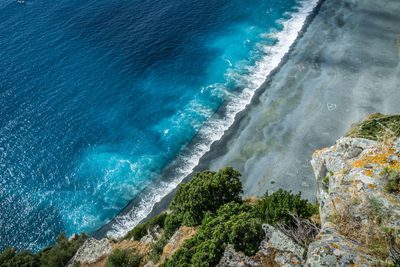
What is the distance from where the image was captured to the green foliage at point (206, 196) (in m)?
26.0

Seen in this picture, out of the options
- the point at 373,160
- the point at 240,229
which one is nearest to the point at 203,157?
the point at 240,229

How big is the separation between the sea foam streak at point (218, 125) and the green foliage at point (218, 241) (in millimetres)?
20121

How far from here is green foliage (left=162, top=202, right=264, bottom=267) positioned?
1630cm

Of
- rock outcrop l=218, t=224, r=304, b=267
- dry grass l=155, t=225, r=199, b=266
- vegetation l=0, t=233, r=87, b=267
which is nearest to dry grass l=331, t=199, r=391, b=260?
rock outcrop l=218, t=224, r=304, b=267

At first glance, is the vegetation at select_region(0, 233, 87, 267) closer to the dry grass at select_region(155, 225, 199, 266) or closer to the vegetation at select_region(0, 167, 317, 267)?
the vegetation at select_region(0, 167, 317, 267)

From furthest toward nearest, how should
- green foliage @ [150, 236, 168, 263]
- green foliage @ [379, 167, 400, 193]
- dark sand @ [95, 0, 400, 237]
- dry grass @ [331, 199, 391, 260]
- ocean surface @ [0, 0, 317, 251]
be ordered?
ocean surface @ [0, 0, 317, 251] < dark sand @ [95, 0, 400, 237] < green foliage @ [150, 236, 168, 263] < green foliage @ [379, 167, 400, 193] < dry grass @ [331, 199, 391, 260]

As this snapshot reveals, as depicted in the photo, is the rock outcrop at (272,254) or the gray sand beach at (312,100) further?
the gray sand beach at (312,100)

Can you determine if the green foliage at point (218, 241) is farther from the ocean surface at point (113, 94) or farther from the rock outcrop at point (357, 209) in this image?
the ocean surface at point (113, 94)

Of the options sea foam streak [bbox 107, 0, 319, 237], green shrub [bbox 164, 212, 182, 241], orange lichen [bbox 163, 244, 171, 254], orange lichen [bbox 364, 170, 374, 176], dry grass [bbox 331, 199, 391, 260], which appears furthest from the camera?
sea foam streak [bbox 107, 0, 319, 237]

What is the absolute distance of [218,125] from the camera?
1890 inches

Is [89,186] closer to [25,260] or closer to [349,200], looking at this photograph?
[25,260]

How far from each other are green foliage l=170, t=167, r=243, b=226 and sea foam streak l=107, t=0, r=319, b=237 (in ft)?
42.7

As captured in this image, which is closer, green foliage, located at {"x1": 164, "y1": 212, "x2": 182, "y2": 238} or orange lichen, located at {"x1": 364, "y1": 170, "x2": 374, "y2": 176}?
orange lichen, located at {"x1": 364, "y1": 170, "x2": 374, "y2": 176}

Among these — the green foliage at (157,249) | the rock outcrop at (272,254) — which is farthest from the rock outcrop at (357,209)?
the green foliage at (157,249)
